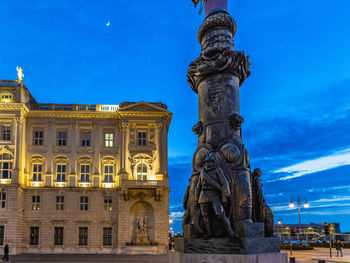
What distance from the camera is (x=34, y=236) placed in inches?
1821

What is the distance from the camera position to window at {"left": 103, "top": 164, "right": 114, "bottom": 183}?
160ft

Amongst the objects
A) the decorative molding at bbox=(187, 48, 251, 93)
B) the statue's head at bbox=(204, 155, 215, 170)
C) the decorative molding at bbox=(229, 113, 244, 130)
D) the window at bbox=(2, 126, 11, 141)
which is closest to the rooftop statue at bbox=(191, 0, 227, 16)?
the decorative molding at bbox=(187, 48, 251, 93)

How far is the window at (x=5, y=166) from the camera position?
46.1m

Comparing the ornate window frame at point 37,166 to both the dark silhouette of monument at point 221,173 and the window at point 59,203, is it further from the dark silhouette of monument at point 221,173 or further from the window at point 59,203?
the dark silhouette of monument at point 221,173

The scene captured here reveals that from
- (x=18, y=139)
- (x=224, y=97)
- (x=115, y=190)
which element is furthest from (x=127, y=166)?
(x=224, y=97)

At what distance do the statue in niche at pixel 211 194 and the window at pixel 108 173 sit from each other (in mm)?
39831

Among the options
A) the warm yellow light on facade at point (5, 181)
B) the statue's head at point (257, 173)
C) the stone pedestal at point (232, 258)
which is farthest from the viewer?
the warm yellow light on facade at point (5, 181)

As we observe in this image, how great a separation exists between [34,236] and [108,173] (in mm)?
11626

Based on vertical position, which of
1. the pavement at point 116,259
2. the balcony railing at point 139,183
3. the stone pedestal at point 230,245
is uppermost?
the balcony railing at point 139,183

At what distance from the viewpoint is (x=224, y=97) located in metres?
11.3

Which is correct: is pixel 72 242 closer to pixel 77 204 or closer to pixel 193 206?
pixel 77 204

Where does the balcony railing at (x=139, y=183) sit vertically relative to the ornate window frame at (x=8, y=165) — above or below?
below

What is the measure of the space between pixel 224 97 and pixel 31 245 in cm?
4212

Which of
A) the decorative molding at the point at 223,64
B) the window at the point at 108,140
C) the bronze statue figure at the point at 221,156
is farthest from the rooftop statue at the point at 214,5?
the window at the point at 108,140
